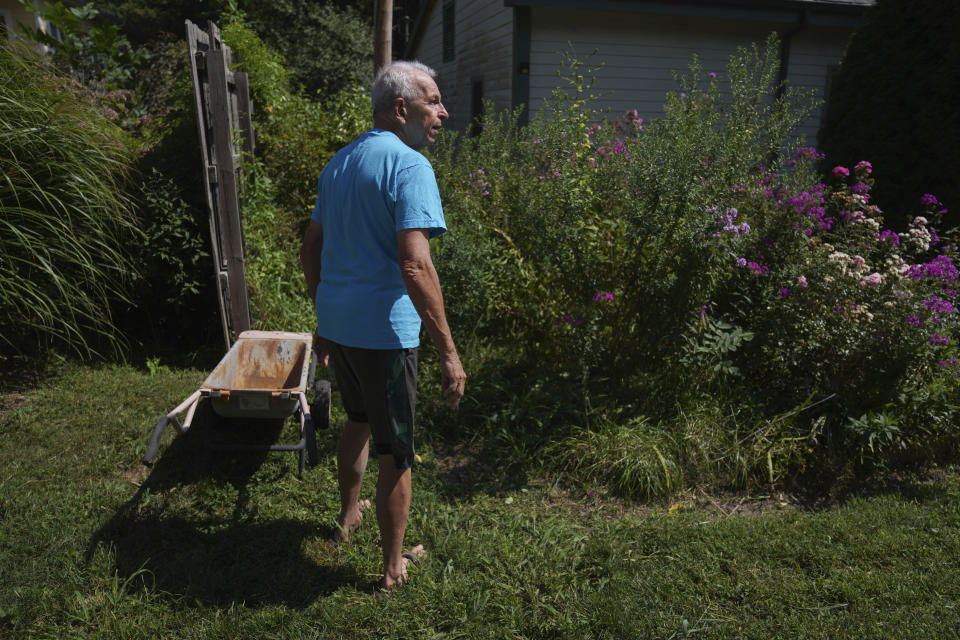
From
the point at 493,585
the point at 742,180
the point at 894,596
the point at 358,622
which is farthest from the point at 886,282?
the point at 358,622

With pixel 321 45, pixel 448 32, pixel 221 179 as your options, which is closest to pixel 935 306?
pixel 221 179

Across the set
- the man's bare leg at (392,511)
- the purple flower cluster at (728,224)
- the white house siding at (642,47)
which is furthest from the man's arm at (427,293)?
the white house siding at (642,47)

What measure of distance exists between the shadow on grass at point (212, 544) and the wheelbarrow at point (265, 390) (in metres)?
0.25

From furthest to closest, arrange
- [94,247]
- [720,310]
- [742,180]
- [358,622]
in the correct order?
[94,247]
[720,310]
[742,180]
[358,622]

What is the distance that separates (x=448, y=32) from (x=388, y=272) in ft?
43.6

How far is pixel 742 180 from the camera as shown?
3.92 metres

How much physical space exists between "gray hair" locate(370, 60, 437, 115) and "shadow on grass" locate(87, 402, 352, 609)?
191 centimetres

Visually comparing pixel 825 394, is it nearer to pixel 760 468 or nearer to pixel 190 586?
pixel 760 468

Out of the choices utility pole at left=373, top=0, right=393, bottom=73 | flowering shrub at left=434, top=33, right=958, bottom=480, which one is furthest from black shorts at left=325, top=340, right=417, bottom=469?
utility pole at left=373, top=0, right=393, bottom=73

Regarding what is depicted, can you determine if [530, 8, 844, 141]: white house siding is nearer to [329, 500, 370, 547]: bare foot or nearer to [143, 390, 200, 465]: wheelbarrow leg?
[143, 390, 200, 465]: wheelbarrow leg

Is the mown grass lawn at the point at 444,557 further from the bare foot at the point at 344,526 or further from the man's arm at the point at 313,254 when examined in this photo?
the man's arm at the point at 313,254

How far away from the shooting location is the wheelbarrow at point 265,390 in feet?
10.5

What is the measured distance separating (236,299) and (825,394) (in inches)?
152

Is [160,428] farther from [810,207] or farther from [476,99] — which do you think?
[476,99]
